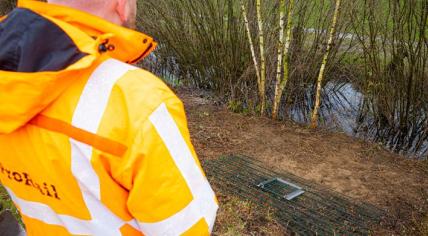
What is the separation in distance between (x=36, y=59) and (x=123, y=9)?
279mm

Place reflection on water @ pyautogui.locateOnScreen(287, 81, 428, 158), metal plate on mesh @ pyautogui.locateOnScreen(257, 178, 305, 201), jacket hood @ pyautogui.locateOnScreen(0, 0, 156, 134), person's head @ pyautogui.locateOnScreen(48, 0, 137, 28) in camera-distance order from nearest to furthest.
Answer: jacket hood @ pyautogui.locateOnScreen(0, 0, 156, 134), person's head @ pyautogui.locateOnScreen(48, 0, 137, 28), metal plate on mesh @ pyautogui.locateOnScreen(257, 178, 305, 201), reflection on water @ pyautogui.locateOnScreen(287, 81, 428, 158)

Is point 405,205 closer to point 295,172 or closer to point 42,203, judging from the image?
point 295,172

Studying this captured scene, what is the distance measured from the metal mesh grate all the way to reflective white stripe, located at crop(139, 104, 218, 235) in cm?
241

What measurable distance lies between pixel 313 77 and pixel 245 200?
3.48 metres

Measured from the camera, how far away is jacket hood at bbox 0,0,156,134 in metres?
0.97

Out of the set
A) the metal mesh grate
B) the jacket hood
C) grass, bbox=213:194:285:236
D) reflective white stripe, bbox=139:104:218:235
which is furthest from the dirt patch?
the jacket hood

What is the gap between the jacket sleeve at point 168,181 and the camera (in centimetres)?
98

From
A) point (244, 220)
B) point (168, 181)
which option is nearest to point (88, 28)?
point (168, 181)

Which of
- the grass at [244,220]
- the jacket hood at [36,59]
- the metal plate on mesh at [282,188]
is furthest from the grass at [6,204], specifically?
the jacket hood at [36,59]

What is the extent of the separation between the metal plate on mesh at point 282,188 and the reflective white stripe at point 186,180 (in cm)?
277

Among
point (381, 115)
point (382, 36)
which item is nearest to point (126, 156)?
point (382, 36)

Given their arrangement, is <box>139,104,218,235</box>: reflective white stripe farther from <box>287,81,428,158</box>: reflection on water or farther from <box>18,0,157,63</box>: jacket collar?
<box>287,81,428,158</box>: reflection on water

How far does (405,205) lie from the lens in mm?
3824

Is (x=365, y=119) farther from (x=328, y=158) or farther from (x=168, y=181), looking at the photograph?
(x=168, y=181)
